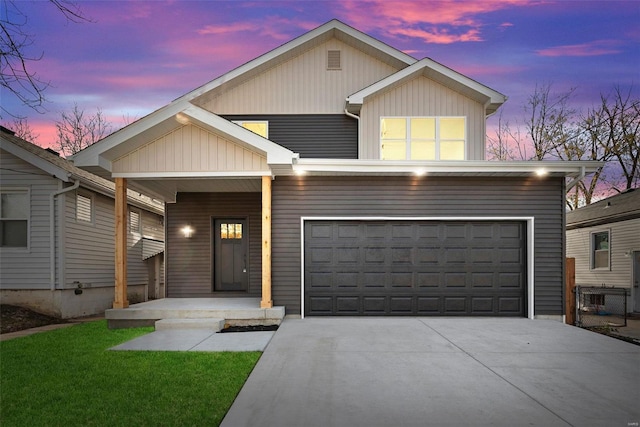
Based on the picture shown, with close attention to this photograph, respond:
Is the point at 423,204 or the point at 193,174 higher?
the point at 193,174

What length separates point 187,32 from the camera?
13461 mm

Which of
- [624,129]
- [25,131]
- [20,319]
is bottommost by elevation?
[20,319]

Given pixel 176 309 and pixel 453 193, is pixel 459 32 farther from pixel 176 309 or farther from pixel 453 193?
pixel 176 309

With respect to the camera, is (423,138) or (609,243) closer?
(423,138)

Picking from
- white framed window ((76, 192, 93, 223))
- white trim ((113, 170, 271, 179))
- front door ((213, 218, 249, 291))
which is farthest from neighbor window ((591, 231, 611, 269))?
white framed window ((76, 192, 93, 223))

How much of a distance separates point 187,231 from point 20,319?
4.32 metres

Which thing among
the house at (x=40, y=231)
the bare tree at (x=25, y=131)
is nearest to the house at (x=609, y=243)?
the house at (x=40, y=231)

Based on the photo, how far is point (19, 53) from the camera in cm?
483

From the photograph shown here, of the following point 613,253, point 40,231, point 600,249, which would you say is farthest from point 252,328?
point 600,249

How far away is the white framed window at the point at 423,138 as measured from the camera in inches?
434

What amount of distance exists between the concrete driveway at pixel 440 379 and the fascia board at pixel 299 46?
726 centimetres

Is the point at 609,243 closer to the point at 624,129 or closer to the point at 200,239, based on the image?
the point at 624,129

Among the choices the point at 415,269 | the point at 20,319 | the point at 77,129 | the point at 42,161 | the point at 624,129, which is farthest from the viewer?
the point at 77,129

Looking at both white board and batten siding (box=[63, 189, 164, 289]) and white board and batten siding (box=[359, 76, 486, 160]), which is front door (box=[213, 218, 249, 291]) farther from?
white board and batten siding (box=[359, 76, 486, 160])
